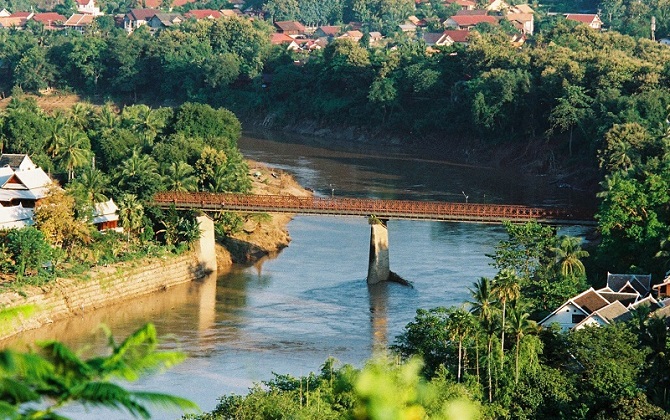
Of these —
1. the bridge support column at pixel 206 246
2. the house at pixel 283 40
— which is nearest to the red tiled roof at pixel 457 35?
the house at pixel 283 40

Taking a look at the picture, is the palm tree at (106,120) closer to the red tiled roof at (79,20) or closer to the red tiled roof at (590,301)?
the red tiled roof at (590,301)

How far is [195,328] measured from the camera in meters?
48.2

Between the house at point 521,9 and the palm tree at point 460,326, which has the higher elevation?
the house at point 521,9

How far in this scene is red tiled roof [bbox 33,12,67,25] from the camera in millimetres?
176750

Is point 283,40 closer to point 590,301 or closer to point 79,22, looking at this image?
point 79,22

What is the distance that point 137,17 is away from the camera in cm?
17188

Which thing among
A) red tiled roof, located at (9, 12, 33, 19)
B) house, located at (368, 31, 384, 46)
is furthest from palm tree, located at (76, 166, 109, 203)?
red tiled roof, located at (9, 12, 33, 19)

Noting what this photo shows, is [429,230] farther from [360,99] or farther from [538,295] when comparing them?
[360,99]

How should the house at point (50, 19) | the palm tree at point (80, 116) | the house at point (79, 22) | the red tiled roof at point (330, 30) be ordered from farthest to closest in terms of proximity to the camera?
the house at point (50, 19) < the house at point (79, 22) < the red tiled roof at point (330, 30) < the palm tree at point (80, 116)

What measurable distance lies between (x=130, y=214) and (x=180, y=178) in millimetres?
4636

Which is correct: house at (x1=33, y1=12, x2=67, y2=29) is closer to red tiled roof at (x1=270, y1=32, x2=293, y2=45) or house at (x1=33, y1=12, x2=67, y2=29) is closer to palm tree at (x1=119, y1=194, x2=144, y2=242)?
red tiled roof at (x1=270, y1=32, x2=293, y2=45)

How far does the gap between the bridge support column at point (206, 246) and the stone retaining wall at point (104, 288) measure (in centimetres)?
30

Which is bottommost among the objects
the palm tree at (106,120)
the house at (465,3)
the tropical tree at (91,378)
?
the tropical tree at (91,378)

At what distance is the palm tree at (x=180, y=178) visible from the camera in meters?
61.8
